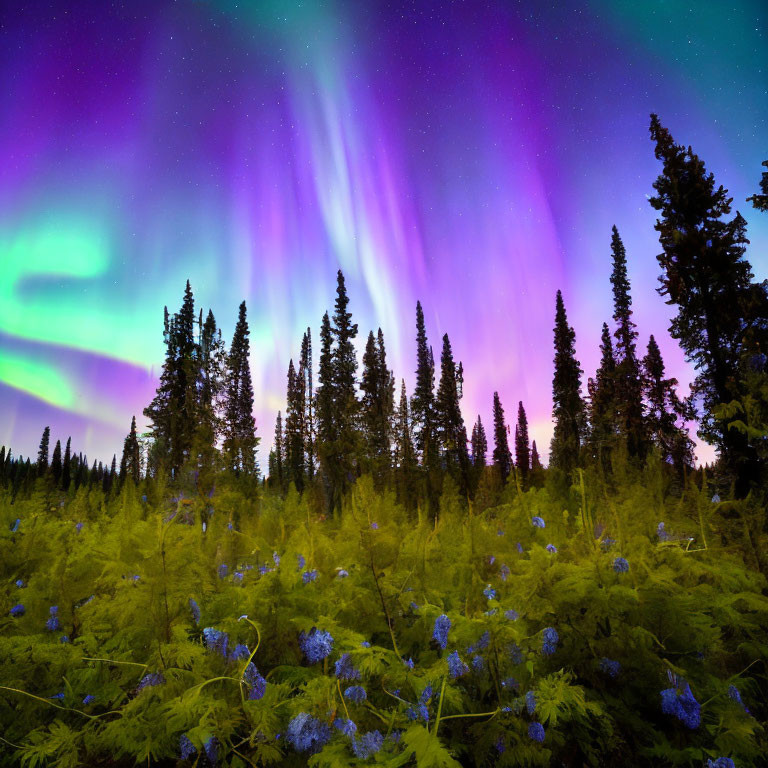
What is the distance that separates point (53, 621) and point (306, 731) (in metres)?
2.61

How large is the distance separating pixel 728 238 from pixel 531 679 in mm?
22542

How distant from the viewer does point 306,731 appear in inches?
77.4

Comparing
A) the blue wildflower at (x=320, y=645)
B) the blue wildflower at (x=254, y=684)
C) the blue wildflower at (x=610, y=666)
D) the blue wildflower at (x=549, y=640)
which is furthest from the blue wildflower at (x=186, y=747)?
the blue wildflower at (x=610, y=666)

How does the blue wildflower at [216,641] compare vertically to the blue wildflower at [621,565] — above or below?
below

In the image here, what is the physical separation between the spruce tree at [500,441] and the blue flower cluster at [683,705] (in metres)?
62.6

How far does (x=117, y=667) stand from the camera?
9.25ft

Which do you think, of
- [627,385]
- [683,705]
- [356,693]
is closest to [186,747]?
[356,693]

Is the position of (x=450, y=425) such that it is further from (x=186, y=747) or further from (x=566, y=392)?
(x=186, y=747)

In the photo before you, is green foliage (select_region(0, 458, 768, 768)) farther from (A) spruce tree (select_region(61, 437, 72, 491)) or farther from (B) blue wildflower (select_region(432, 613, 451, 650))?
(A) spruce tree (select_region(61, 437, 72, 491))

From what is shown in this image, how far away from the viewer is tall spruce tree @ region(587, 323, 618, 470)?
39.9 meters

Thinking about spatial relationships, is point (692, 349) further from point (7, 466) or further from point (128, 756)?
point (7, 466)

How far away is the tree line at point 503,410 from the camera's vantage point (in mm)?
14602

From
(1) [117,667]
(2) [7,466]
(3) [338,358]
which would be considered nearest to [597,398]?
(3) [338,358]

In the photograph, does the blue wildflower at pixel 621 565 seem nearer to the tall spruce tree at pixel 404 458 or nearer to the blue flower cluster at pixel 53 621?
the blue flower cluster at pixel 53 621
